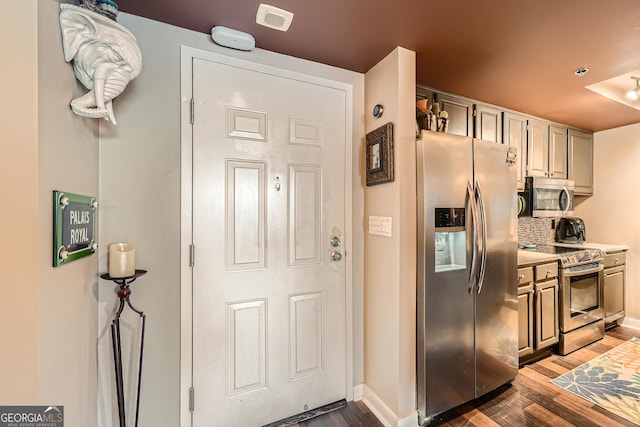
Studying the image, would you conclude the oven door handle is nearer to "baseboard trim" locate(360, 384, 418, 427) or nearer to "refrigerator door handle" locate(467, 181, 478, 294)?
"refrigerator door handle" locate(467, 181, 478, 294)

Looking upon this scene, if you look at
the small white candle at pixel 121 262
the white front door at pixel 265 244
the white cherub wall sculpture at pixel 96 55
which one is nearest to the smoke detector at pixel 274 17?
the white front door at pixel 265 244

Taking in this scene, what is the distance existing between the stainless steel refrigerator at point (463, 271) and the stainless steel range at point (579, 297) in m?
0.91

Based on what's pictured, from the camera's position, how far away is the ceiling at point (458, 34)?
132 centimetres

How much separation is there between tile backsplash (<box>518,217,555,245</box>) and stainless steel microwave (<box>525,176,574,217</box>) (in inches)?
9.5

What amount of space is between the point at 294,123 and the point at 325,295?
1159mm

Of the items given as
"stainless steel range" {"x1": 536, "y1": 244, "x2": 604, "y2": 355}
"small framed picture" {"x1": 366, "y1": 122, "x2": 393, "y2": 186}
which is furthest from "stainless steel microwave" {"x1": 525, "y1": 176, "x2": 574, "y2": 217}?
"small framed picture" {"x1": 366, "y1": 122, "x2": 393, "y2": 186}

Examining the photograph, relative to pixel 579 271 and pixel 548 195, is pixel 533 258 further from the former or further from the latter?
pixel 548 195

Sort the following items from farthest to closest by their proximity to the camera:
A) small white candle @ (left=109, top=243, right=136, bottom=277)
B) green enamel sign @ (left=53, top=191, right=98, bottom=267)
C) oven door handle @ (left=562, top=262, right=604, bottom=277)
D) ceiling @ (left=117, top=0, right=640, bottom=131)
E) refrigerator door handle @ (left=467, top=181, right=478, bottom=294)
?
oven door handle @ (left=562, top=262, right=604, bottom=277)
refrigerator door handle @ (left=467, top=181, right=478, bottom=294)
ceiling @ (left=117, top=0, right=640, bottom=131)
small white candle @ (left=109, top=243, right=136, bottom=277)
green enamel sign @ (left=53, top=191, right=98, bottom=267)

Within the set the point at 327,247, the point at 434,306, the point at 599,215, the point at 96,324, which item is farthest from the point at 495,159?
the point at 599,215

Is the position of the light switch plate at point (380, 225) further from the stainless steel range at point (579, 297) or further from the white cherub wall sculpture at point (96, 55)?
the stainless steel range at point (579, 297)

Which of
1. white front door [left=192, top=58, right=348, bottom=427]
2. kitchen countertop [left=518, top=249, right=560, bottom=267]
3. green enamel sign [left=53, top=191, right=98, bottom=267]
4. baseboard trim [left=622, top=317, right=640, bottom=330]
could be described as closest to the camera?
green enamel sign [left=53, top=191, right=98, bottom=267]

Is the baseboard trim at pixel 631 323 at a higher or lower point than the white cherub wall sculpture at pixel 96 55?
lower

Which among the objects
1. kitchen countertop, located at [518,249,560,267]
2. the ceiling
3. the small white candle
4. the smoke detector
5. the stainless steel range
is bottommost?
the stainless steel range

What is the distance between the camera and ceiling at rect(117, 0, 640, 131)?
4.33 feet
